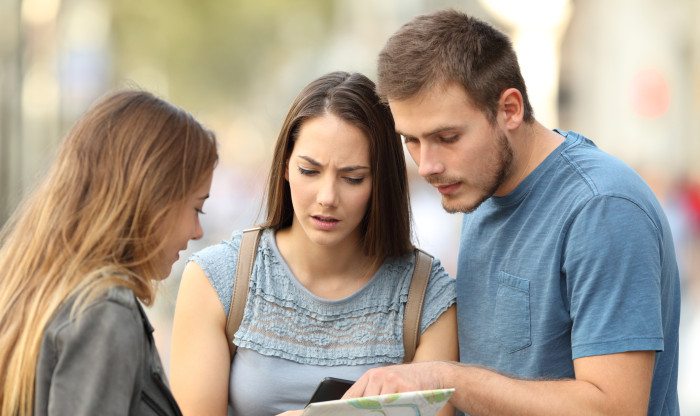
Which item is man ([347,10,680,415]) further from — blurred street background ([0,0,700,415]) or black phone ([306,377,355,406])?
blurred street background ([0,0,700,415])

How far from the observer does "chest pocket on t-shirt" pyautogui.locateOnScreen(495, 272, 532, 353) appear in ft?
9.66

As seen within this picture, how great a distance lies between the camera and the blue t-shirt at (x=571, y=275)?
2672 mm

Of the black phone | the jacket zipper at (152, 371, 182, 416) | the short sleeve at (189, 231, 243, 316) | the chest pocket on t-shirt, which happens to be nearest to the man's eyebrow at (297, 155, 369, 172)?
the short sleeve at (189, 231, 243, 316)

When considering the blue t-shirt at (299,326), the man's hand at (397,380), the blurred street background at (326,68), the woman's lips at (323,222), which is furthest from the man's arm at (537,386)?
the blurred street background at (326,68)

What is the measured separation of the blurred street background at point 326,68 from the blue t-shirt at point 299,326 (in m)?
0.37

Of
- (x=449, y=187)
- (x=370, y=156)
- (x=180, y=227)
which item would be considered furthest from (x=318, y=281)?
(x=180, y=227)

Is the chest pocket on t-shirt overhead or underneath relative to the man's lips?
underneath

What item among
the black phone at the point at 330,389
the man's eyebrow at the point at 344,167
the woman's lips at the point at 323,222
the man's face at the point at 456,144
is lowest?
the black phone at the point at 330,389

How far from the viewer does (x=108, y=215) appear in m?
2.34

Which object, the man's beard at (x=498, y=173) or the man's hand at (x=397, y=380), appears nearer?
the man's hand at (x=397, y=380)

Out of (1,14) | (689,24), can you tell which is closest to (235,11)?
(689,24)

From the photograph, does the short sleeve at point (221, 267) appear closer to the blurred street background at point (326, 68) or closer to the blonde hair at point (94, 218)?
the blurred street background at point (326, 68)

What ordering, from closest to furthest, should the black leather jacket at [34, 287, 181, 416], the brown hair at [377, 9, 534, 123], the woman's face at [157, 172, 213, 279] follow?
the black leather jacket at [34, 287, 181, 416] < the woman's face at [157, 172, 213, 279] < the brown hair at [377, 9, 534, 123]

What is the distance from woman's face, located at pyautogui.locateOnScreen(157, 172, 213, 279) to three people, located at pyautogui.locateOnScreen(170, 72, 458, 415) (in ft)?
2.10
